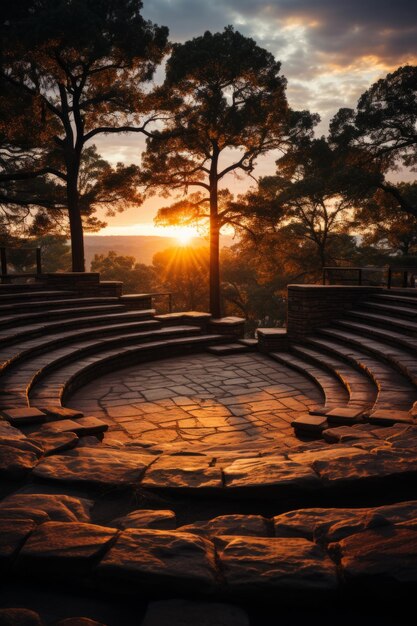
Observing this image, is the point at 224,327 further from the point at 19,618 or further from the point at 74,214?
the point at 19,618

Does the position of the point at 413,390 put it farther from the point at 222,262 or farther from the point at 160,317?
the point at 222,262

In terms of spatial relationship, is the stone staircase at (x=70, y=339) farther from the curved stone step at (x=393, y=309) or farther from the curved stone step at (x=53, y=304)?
the curved stone step at (x=393, y=309)

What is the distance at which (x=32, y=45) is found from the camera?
39.9 feet

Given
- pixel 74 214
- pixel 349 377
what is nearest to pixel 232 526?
pixel 349 377

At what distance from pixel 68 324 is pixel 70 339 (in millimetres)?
681

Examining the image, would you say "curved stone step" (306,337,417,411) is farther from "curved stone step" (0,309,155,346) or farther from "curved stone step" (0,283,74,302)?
"curved stone step" (0,283,74,302)

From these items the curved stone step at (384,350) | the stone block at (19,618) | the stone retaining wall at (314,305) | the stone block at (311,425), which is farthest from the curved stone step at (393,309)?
the stone block at (19,618)

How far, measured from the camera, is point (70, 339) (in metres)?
7.71

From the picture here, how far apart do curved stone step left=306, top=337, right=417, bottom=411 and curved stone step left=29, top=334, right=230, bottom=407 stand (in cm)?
268

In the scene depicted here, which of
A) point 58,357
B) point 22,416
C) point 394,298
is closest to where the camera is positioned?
point 22,416

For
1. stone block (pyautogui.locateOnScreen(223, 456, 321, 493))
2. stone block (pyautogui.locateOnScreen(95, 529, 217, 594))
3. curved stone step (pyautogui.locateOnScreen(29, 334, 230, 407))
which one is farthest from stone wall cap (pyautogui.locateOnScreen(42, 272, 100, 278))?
stone block (pyautogui.locateOnScreen(95, 529, 217, 594))

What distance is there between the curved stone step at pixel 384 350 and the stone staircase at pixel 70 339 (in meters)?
3.00

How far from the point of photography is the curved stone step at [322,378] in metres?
5.59

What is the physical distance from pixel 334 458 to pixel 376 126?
17.8 m
